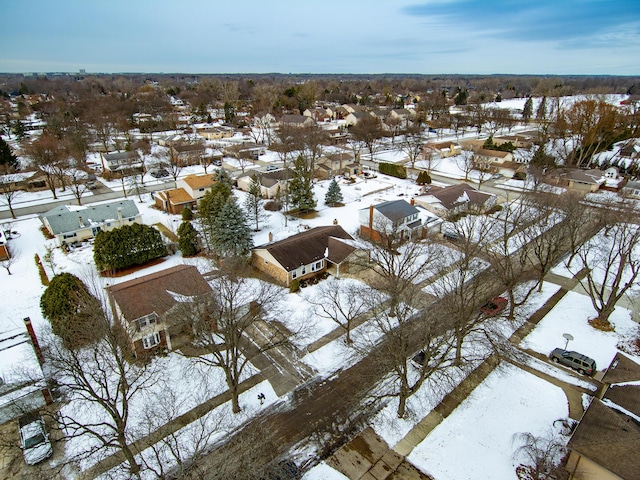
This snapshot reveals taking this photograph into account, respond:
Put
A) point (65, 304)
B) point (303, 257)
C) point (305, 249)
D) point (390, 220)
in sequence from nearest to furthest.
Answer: point (65, 304) < point (303, 257) < point (305, 249) < point (390, 220)

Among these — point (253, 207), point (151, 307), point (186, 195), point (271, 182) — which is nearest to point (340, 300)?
point (151, 307)

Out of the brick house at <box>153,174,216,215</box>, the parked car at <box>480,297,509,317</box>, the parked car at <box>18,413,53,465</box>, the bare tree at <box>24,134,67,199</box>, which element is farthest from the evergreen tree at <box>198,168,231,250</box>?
the bare tree at <box>24,134,67,199</box>

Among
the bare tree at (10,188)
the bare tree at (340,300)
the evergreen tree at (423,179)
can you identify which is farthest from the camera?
the evergreen tree at (423,179)

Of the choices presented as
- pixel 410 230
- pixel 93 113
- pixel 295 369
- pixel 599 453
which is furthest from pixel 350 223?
pixel 93 113

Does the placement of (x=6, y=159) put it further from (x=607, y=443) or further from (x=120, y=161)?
(x=607, y=443)

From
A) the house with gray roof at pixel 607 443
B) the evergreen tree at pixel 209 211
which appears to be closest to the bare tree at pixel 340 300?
the evergreen tree at pixel 209 211

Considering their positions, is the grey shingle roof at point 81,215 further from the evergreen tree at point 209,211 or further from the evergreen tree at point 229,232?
the evergreen tree at point 229,232

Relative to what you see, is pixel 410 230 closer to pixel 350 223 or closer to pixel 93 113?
pixel 350 223
